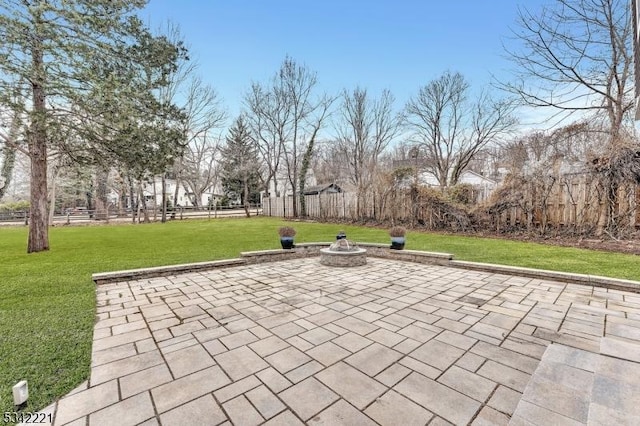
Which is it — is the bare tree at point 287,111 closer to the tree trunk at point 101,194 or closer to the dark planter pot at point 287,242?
the tree trunk at point 101,194

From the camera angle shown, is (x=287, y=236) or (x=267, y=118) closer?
(x=287, y=236)

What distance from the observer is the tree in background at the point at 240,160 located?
26.9 m

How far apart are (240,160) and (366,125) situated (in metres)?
12.7

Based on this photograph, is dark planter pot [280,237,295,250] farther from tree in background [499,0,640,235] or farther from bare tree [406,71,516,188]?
bare tree [406,71,516,188]

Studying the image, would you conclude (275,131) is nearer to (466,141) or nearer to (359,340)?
(466,141)

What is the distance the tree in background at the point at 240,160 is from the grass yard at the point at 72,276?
1896cm

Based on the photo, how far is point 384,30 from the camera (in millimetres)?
10102

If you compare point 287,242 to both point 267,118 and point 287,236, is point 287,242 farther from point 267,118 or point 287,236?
point 267,118

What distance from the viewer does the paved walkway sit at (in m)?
1.60

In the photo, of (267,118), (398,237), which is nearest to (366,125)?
(267,118)

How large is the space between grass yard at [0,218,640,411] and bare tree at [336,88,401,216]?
44.0ft

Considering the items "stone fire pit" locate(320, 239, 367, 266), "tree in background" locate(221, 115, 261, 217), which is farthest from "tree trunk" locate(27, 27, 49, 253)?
"tree in background" locate(221, 115, 261, 217)

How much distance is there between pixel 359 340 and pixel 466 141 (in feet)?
61.5

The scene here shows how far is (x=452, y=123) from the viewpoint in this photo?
720 inches
